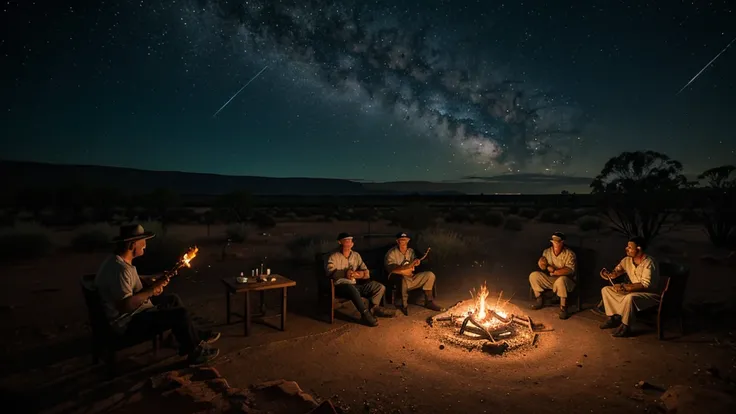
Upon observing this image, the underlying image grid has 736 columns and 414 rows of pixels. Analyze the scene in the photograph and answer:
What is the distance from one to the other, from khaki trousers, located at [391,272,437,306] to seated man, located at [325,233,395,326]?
40 cm

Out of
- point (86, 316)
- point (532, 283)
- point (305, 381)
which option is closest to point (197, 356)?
point (305, 381)

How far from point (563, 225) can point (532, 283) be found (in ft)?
78.3

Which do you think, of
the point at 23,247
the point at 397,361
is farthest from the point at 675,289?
the point at 23,247

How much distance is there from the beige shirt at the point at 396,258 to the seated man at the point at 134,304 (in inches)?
146

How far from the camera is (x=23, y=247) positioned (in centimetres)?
1408

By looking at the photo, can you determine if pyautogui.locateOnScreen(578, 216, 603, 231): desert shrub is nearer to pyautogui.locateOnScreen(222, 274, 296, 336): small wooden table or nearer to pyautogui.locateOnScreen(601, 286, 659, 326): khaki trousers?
pyautogui.locateOnScreen(601, 286, 659, 326): khaki trousers

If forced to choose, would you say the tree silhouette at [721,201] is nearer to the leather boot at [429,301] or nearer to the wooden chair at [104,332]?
the leather boot at [429,301]

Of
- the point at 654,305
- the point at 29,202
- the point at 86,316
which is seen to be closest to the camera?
the point at 654,305

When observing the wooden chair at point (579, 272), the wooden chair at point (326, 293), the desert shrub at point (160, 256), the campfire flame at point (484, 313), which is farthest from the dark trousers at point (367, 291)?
the desert shrub at point (160, 256)

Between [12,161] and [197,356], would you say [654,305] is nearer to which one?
[197,356]

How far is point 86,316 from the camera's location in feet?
25.5

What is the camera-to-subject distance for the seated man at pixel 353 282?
739 centimetres

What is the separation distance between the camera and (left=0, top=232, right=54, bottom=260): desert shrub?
13930mm

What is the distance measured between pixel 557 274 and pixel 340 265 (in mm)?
4084
